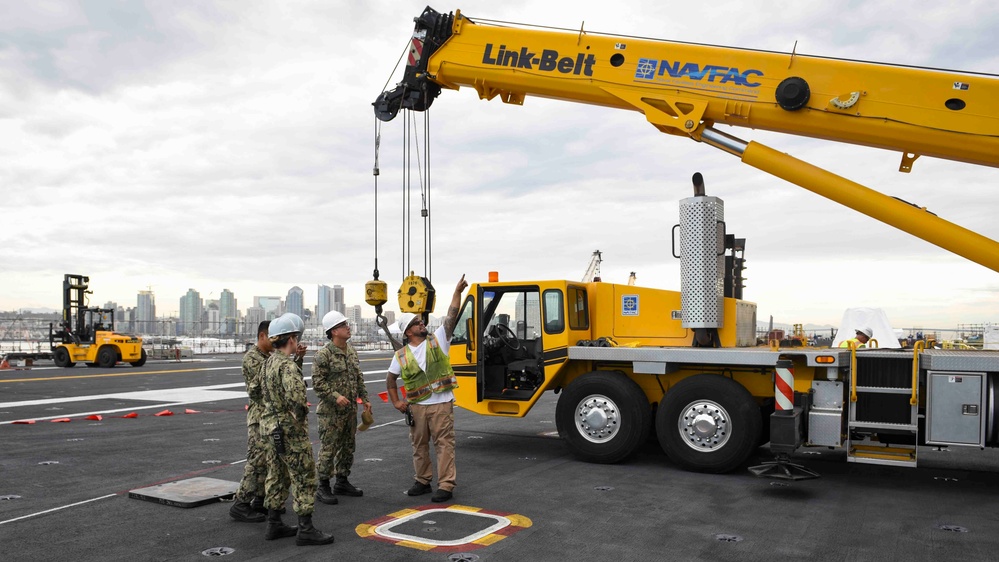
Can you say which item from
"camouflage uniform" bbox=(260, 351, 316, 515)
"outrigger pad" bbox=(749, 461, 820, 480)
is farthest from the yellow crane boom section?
"camouflage uniform" bbox=(260, 351, 316, 515)

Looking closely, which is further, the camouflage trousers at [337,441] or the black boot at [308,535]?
the camouflage trousers at [337,441]

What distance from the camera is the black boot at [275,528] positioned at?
607cm

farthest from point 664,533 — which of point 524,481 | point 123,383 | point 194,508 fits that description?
point 123,383

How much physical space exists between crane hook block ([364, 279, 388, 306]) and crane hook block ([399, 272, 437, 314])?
510mm

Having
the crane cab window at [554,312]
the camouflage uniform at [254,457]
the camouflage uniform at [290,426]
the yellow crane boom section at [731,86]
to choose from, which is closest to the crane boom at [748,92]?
the yellow crane boom section at [731,86]

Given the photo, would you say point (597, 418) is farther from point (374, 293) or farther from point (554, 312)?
point (374, 293)

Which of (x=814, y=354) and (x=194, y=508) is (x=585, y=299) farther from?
(x=194, y=508)

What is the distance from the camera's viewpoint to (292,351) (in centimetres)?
620

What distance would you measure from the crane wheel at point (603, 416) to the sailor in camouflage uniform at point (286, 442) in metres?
4.20

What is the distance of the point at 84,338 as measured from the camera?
30.6 m

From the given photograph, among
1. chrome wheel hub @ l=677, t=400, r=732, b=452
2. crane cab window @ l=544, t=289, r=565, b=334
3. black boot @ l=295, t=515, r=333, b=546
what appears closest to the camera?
black boot @ l=295, t=515, r=333, b=546

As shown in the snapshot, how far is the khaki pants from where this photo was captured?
748cm

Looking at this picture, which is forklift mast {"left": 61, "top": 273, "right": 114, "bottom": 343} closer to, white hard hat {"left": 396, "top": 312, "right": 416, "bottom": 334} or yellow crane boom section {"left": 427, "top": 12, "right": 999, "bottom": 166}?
white hard hat {"left": 396, "top": 312, "right": 416, "bottom": 334}

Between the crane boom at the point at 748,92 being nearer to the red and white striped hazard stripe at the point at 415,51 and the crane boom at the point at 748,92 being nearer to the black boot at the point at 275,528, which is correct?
the red and white striped hazard stripe at the point at 415,51
